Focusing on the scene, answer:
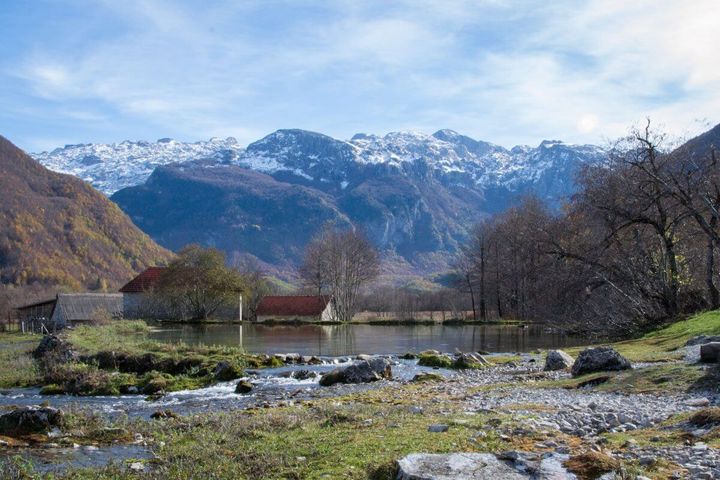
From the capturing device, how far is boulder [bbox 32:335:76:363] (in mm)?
29986

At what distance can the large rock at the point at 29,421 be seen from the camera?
1402cm

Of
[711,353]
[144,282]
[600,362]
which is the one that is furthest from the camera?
[144,282]

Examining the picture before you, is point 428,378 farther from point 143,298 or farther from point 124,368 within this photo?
point 143,298

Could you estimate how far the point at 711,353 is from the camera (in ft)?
52.9

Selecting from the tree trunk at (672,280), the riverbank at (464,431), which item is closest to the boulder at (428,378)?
the riverbank at (464,431)

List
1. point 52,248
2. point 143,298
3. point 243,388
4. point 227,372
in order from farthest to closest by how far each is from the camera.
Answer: point 52,248 → point 143,298 → point 227,372 → point 243,388

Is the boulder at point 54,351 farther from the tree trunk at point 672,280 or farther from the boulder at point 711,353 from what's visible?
the tree trunk at point 672,280

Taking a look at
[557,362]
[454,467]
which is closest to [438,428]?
[454,467]

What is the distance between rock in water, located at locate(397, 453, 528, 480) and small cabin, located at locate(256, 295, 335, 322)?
7699cm

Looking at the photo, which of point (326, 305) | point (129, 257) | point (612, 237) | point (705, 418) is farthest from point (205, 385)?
point (129, 257)

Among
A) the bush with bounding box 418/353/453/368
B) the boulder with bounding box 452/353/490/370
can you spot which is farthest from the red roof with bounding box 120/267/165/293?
the boulder with bounding box 452/353/490/370

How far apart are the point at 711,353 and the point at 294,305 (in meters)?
75.2

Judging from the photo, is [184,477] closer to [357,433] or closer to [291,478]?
Answer: [291,478]

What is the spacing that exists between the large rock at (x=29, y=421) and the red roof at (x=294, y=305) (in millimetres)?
71809
